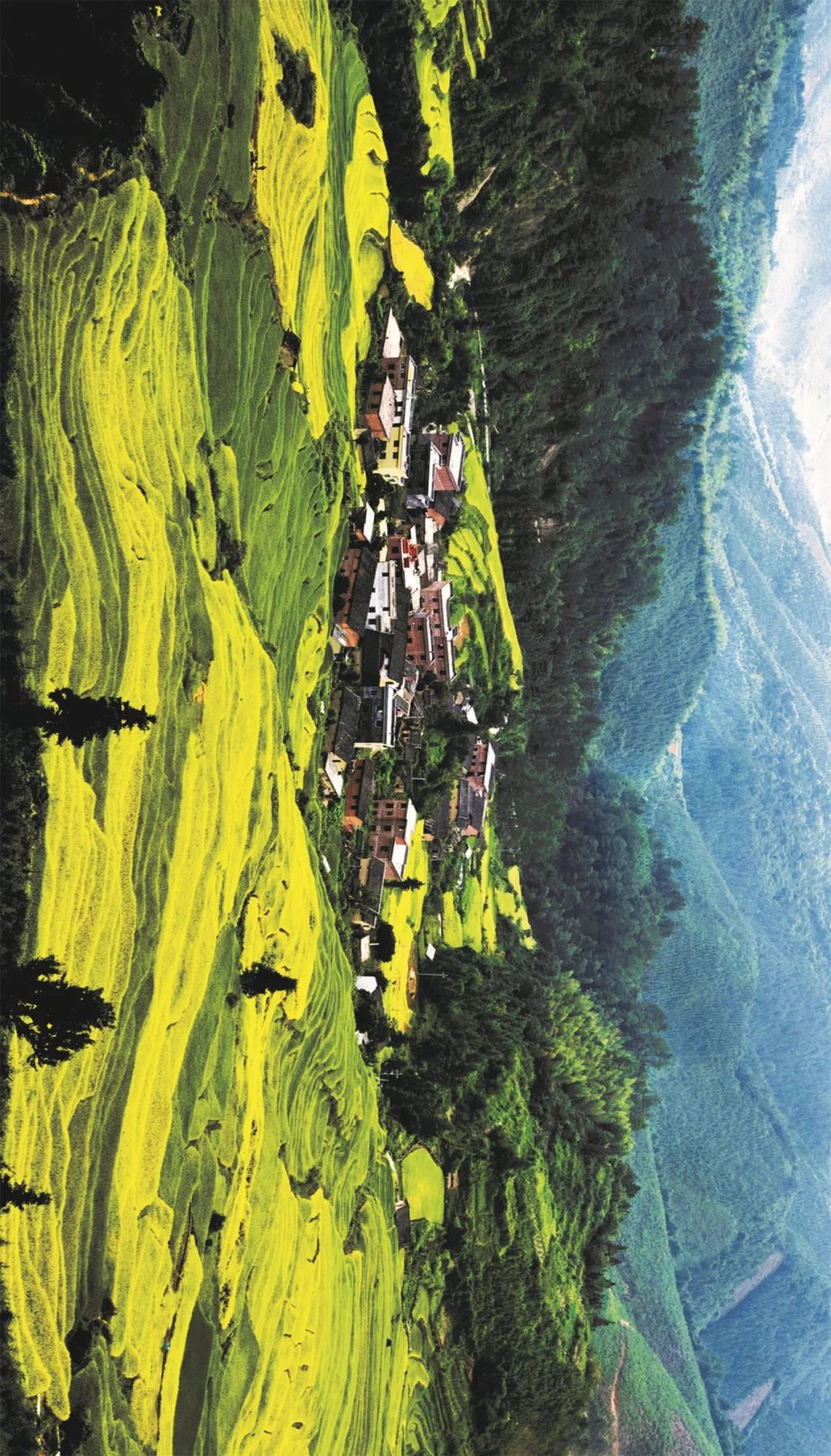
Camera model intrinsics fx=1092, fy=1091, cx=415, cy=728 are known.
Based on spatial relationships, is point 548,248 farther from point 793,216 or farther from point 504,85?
point 793,216

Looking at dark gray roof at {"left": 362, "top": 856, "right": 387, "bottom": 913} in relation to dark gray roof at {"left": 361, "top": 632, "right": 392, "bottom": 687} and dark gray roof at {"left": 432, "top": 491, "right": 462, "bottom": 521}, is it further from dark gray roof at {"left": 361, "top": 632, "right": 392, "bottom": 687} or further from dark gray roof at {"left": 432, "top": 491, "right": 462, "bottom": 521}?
dark gray roof at {"left": 432, "top": 491, "right": 462, "bottom": 521}

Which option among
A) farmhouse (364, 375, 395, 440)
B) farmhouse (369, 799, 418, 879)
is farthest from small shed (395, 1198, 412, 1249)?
farmhouse (364, 375, 395, 440)

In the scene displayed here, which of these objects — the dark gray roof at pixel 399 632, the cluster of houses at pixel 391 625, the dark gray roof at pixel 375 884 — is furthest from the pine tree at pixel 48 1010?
the dark gray roof at pixel 399 632

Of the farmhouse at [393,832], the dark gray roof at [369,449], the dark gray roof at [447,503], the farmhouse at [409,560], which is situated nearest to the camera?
the dark gray roof at [369,449]

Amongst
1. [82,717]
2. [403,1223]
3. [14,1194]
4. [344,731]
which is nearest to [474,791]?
[344,731]

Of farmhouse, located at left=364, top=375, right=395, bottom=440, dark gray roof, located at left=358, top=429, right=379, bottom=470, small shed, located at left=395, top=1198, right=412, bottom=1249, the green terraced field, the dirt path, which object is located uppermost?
farmhouse, located at left=364, top=375, right=395, bottom=440

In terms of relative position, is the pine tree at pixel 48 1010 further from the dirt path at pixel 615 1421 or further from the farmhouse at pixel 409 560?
the dirt path at pixel 615 1421
